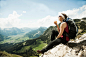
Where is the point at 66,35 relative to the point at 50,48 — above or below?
above

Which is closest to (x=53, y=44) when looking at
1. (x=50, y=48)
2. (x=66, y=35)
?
(x=50, y=48)

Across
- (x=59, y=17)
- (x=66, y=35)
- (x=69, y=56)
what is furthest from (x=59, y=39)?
(x=59, y=17)

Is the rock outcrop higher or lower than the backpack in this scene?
lower

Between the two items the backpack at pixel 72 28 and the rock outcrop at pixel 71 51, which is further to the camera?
the backpack at pixel 72 28

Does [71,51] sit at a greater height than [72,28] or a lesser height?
lesser

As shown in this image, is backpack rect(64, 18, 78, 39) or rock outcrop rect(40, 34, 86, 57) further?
backpack rect(64, 18, 78, 39)

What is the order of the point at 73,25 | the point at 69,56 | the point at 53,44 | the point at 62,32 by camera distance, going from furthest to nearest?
the point at 53,44
the point at 62,32
the point at 73,25
the point at 69,56

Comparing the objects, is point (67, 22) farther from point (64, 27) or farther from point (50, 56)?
point (50, 56)

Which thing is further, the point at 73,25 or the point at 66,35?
the point at 66,35

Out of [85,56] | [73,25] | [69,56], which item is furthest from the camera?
[73,25]

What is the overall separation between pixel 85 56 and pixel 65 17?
2.49 m

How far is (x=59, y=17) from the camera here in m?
4.09

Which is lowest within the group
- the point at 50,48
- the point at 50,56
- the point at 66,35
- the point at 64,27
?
the point at 50,56

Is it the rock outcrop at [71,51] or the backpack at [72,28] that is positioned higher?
the backpack at [72,28]
